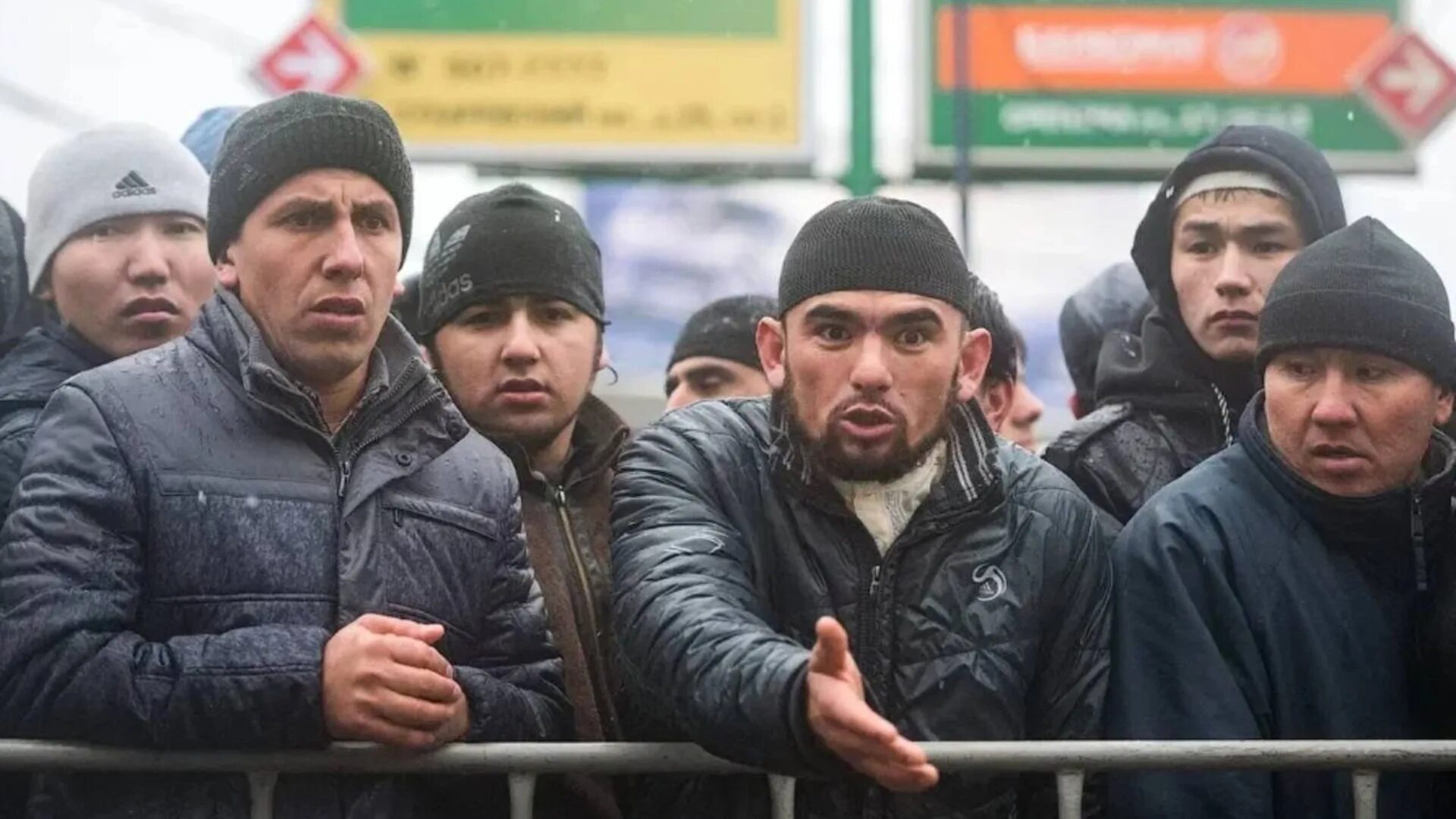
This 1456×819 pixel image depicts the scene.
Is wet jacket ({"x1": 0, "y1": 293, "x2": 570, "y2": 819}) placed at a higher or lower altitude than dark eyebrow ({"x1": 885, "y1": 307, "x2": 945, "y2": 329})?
lower

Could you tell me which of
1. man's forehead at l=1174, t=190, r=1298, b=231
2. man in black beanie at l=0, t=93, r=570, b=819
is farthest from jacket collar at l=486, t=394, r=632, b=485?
man's forehead at l=1174, t=190, r=1298, b=231

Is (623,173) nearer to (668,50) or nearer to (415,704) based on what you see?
(668,50)

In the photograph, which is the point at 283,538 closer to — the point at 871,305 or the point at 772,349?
the point at 772,349

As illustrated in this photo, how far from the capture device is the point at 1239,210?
3980mm

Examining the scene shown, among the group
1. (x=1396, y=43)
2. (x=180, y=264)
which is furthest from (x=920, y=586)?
(x=1396, y=43)

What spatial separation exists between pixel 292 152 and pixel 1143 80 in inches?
464

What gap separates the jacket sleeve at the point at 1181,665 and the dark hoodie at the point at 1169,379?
55cm

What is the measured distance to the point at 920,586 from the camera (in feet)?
10.1

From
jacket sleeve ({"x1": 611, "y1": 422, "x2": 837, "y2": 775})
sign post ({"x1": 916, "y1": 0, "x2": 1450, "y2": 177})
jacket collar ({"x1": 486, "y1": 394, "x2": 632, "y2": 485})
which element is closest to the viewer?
jacket sleeve ({"x1": 611, "y1": 422, "x2": 837, "y2": 775})

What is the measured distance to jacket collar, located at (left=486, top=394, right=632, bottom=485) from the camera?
11.7 feet

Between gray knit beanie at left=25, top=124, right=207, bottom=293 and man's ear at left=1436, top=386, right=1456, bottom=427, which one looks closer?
man's ear at left=1436, top=386, right=1456, bottom=427

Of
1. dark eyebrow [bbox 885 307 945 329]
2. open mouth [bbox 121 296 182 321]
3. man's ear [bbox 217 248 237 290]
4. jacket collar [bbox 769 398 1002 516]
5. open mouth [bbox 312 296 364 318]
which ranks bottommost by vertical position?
jacket collar [bbox 769 398 1002 516]

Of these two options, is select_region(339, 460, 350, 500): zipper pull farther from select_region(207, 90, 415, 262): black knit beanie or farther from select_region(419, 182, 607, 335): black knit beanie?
select_region(419, 182, 607, 335): black knit beanie

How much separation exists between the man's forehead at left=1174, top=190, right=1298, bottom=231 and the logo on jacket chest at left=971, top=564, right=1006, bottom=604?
1.17m
